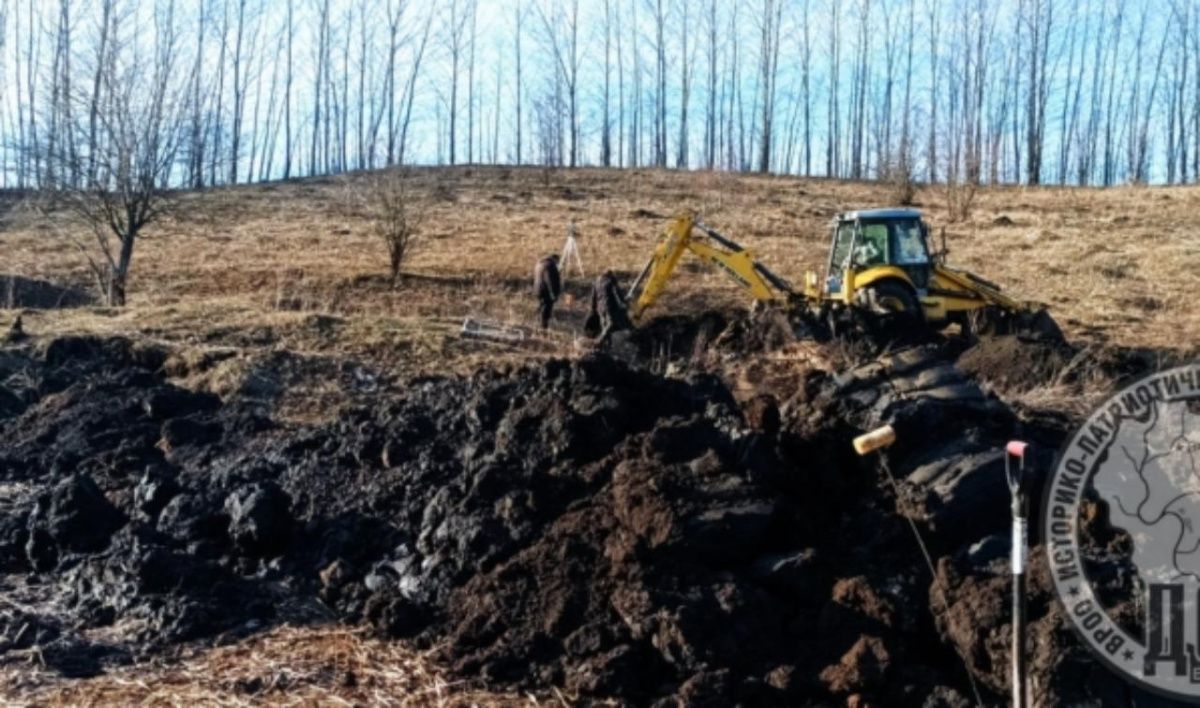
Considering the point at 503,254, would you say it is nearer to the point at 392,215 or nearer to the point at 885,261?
the point at 392,215

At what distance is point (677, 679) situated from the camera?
4.48m

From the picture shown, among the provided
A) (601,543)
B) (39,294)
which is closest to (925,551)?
(601,543)

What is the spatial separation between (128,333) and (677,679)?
35.9ft

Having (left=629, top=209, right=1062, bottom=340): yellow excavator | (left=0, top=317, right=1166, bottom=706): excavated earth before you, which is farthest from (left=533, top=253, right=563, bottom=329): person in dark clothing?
(left=0, top=317, right=1166, bottom=706): excavated earth

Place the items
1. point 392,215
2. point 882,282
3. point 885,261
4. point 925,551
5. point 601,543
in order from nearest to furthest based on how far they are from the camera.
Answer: point 925,551
point 601,543
point 882,282
point 885,261
point 392,215

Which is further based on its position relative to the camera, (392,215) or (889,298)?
(392,215)

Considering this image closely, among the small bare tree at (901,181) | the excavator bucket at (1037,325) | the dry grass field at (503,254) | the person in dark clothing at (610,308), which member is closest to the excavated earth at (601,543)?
the dry grass field at (503,254)

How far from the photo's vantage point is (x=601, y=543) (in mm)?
5195

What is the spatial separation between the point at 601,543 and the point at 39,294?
1898 centimetres

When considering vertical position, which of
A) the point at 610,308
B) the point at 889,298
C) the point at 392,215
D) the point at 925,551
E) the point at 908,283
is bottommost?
the point at 925,551

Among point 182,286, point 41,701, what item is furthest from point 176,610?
point 182,286

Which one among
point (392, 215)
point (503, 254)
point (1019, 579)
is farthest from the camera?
point (503, 254)

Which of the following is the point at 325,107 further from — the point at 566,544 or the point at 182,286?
the point at 566,544

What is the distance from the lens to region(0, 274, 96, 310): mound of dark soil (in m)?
19.6
